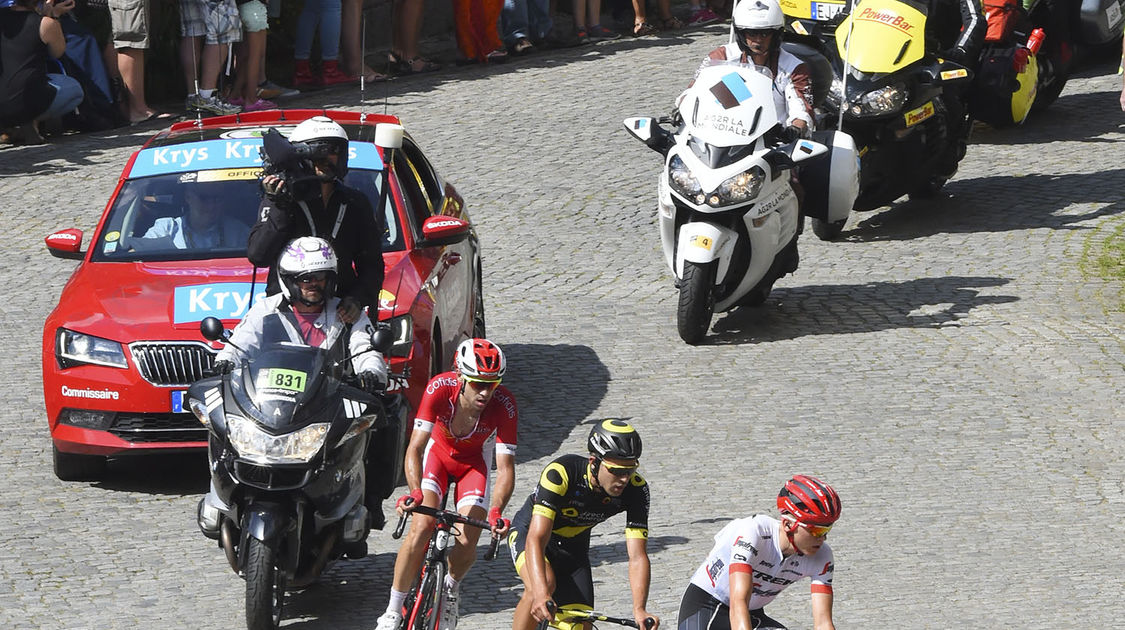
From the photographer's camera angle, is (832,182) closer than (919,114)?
Yes

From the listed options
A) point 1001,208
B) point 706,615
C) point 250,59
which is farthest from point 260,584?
point 250,59

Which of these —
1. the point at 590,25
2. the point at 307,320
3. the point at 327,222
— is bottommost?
the point at 590,25

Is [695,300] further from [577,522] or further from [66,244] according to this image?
[577,522]

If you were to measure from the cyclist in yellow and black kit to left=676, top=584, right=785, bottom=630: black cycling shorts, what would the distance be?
0.17 metres

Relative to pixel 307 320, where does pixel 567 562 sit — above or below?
below

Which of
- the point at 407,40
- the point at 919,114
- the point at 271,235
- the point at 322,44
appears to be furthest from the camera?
the point at 407,40

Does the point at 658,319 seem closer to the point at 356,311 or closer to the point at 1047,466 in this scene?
the point at 1047,466

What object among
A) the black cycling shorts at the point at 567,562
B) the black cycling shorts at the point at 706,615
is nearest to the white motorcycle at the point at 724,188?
the black cycling shorts at the point at 567,562

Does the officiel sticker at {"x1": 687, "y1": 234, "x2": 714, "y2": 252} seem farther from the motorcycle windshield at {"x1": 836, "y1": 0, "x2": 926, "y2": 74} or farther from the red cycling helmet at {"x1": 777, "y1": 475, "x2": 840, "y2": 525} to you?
the red cycling helmet at {"x1": 777, "y1": 475, "x2": 840, "y2": 525}

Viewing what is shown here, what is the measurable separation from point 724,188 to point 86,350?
15.0 ft

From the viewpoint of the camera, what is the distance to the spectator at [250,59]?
17.6 meters

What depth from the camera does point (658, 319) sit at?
43.0 ft

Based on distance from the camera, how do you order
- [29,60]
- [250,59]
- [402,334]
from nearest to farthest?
[402,334] → [29,60] → [250,59]

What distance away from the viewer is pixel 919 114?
50.5ft
